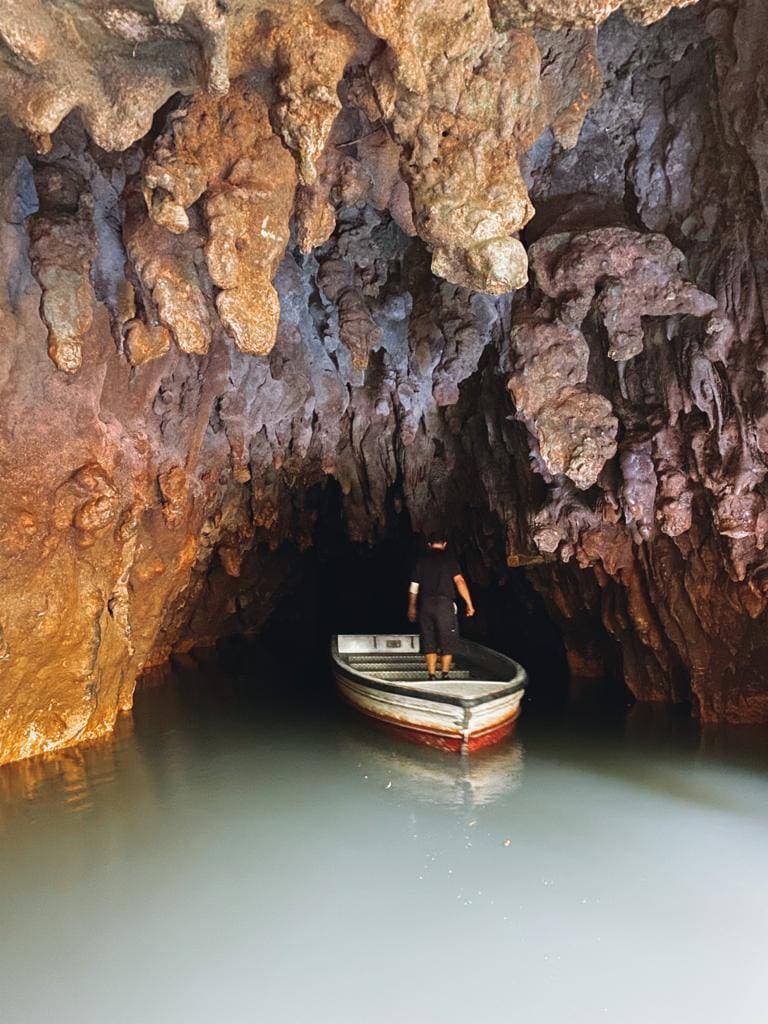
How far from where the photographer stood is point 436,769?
7.52 metres

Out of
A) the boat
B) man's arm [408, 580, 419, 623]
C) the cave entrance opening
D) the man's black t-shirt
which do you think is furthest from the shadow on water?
the cave entrance opening

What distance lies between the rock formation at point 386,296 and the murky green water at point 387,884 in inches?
74.3

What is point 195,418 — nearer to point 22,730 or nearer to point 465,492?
point 22,730

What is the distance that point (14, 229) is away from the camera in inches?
249

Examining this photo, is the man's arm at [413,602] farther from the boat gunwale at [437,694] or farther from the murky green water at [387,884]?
the murky green water at [387,884]

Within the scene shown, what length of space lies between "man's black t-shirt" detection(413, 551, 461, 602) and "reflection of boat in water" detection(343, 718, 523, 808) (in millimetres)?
1598

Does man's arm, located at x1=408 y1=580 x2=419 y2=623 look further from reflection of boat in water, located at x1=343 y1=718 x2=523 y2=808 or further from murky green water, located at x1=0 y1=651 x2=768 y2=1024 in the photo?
murky green water, located at x1=0 y1=651 x2=768 y2=1024

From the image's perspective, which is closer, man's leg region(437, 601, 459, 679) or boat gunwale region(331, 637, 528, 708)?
boat gunwale region(331, 637, 528, 708)

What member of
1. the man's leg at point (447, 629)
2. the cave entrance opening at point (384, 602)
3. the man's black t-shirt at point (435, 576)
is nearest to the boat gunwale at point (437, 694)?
the man's leg at point (447, 629)

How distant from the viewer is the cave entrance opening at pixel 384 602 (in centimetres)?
1427

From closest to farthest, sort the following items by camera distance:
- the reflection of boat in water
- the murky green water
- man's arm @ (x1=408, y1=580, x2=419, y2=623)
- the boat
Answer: the murky green water < the reflection of boat in water < the boat < man's arm @ (x1=408, y1=580, x2=419, y2=623)

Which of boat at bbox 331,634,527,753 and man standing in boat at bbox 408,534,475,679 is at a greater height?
man standing in boat at bbox 408,534,475,679

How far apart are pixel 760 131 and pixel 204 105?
4.12 meters

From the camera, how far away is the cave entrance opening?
562 inches
